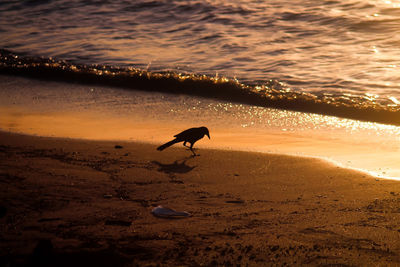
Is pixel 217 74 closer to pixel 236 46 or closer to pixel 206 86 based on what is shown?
pixel 206 86

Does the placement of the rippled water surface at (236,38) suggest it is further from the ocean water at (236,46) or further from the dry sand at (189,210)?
the dry sand at (189,210)

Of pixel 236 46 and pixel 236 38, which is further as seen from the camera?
pixel 236 38

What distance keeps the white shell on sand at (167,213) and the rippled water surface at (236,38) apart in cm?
704

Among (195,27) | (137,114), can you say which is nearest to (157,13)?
(195,27)

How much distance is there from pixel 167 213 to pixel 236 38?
11.6 metres

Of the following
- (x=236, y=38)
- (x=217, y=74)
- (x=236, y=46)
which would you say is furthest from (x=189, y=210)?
(x=236, y=38)

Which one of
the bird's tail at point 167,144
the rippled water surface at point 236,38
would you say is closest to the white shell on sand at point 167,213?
A: the bird's tail at point 167,144

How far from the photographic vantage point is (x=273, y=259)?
13.0ft

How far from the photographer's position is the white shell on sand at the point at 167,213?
488 centimetres

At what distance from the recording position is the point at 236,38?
1589cm

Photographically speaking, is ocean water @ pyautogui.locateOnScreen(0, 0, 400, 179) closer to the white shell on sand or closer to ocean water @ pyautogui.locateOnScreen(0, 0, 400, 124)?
ocean water @ pyautogui.locateOnScreen(0, 0, 400, 124)

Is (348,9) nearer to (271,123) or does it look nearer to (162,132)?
(271,123)

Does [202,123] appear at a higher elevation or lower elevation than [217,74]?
lower

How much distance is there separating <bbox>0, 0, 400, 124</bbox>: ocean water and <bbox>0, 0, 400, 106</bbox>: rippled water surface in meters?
0.03
